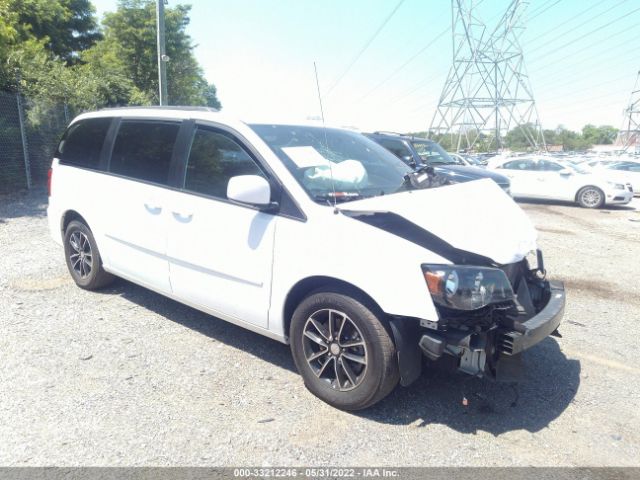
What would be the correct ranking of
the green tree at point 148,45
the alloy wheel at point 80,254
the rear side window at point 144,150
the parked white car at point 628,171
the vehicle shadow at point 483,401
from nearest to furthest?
the vehicle shadow at point 483,401 → the rear side window at point 144,150 → the alloy wheel at point 80,254 → the parked white car at point 628,171 → the green tree at point 148,45

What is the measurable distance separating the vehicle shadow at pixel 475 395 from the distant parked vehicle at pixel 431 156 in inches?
242

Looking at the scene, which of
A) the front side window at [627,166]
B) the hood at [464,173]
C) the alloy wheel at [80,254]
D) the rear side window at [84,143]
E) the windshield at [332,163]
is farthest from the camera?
the front side window at [627,166]

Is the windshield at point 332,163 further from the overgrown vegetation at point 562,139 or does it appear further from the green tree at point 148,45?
the overgrown vegetation at point 562,139

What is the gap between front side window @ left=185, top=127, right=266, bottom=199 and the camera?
3479 millimetres

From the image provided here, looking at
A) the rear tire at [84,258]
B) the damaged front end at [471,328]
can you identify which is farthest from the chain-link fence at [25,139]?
the damaged front end at [471,328]

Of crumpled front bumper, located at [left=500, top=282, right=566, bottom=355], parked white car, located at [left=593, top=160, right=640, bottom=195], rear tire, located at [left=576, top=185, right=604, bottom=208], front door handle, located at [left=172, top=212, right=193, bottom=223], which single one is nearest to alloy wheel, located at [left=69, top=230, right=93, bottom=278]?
front door handle, located at [left=172, top=212, right=193, bottom=223]

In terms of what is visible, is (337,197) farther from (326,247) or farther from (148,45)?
(148,45)

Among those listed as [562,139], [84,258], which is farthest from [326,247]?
[562,139]

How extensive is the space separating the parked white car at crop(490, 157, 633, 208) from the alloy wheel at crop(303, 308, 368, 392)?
43.8 feet

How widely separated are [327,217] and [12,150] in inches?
435

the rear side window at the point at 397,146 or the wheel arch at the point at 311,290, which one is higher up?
the rear side window at the point at 397,146

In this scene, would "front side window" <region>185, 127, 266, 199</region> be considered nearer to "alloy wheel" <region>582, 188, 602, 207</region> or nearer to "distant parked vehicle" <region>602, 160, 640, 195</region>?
"alloy wheel" <region>582, 188, 602, 207</region>

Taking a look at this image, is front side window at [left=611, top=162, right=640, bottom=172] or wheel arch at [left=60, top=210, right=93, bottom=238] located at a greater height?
front side window at [left=611, top=162, right=640, bottom=172]

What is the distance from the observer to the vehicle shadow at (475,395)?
3.03 meters
